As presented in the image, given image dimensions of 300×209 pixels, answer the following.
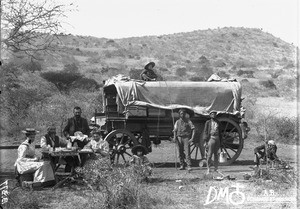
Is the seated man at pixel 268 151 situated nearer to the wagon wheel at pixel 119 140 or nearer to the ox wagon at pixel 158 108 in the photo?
the ox wagon at pixel 158 108

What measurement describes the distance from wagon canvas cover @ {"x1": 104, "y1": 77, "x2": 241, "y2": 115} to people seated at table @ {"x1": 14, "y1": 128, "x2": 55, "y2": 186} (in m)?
3.42

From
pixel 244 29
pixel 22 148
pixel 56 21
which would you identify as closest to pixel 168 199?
pixel 22 148

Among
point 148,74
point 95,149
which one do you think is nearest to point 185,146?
point 148,74

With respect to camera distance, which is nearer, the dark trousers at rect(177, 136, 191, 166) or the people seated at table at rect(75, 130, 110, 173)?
the people seated at table at rect(75, 130, 110, 173)

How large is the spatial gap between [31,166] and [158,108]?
13.6ft

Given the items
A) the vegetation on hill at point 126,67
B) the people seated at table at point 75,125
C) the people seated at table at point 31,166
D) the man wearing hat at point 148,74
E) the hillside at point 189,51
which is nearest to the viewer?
the people seated at table at point 31,166

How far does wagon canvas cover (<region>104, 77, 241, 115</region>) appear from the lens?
39.0 ft

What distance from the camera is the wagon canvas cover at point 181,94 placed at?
39.0 feet

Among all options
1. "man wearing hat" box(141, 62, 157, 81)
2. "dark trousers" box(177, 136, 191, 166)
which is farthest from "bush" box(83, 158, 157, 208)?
"man wearing hat" box(141, 62, 157, 81)

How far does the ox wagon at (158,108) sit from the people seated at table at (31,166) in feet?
9.92

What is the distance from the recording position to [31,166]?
877 centimetres

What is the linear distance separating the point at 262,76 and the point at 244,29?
26.6 meters

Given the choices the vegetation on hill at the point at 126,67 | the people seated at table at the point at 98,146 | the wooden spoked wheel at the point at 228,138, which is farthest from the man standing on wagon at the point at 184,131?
the vegetation on hill at the point at 126,67

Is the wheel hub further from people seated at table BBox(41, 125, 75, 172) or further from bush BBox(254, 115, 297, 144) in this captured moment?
bush BBox(254, 115, 297, 144)
